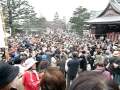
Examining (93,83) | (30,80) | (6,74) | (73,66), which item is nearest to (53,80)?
(6,74)

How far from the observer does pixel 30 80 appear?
671 cm

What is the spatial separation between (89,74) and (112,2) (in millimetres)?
44373

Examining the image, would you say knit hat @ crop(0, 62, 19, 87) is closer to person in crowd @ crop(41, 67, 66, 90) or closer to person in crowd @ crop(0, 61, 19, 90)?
person in crowd @ crop(0, 61, 19, 90)

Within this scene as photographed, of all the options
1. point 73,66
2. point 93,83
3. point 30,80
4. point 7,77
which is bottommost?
point 73,66

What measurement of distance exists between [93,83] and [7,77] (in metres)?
1.01

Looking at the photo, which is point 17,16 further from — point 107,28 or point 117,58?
point 117,58

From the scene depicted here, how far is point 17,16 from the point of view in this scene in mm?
59531

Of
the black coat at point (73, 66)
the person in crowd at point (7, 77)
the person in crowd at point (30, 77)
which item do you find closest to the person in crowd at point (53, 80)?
the person in crowd at point (7, 77)

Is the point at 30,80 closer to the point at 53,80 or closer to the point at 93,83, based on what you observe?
the point at 53,80

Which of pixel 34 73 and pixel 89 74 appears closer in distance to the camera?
pixel 89 74

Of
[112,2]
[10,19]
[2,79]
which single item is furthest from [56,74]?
[10,19]

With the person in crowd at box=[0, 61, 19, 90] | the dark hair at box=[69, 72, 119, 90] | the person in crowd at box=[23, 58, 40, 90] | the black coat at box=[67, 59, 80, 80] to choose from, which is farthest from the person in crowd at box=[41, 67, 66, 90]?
the black coat at box=[67, 59, 80, 80]

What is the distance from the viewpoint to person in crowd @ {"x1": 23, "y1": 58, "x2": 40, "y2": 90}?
6623mm

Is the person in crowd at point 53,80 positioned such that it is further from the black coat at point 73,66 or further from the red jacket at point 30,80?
the black coat at point 73,66
